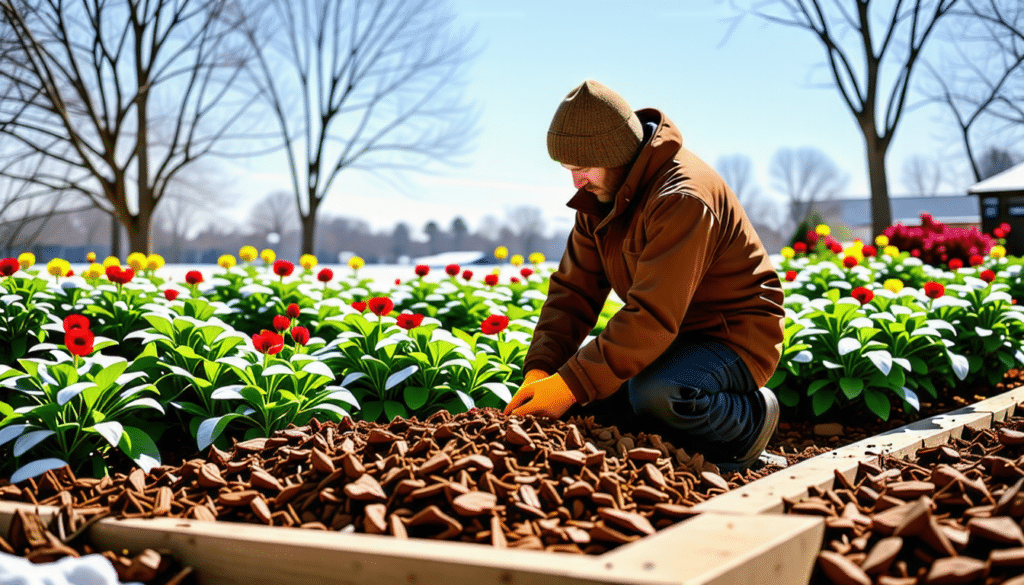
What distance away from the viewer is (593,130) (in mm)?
2557

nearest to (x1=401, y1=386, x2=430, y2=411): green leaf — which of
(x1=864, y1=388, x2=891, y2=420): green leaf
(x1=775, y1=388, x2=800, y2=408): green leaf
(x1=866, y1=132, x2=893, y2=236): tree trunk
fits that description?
(x1=775, y1=388, x2=800, y2=408): green leaf

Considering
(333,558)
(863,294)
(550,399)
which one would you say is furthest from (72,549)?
(863,294)

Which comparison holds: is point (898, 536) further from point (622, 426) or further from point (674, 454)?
point (622, 426)

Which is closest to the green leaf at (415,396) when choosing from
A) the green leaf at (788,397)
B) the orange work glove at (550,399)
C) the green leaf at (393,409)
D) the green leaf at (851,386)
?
the green leaf at (393,409)

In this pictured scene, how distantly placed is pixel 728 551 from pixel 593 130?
150 centimetres

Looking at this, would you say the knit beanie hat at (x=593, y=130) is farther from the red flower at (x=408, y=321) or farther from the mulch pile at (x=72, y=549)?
the mulch pile at (x=72, y=549)

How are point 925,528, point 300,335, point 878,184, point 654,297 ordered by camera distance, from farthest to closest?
point 878,184 → point 300,335 → point 654,297 → point 925,528

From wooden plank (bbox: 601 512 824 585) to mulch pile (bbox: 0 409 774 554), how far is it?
18 cm

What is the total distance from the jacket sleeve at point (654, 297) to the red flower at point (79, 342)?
1.68 metres

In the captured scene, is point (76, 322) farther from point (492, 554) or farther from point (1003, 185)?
point (1003, 185)

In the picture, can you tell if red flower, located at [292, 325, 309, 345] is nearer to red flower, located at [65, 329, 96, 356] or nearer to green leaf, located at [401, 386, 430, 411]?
green leaf, located at [401, 386, 430, 411]

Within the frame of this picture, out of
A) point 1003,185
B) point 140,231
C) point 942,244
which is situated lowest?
point 942,244

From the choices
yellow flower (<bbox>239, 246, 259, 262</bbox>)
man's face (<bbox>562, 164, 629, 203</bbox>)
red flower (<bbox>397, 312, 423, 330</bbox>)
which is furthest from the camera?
yellow flower (<bbox>239, 246, 259, 262</bbox>)

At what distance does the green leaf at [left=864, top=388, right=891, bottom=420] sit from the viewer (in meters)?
3.57
